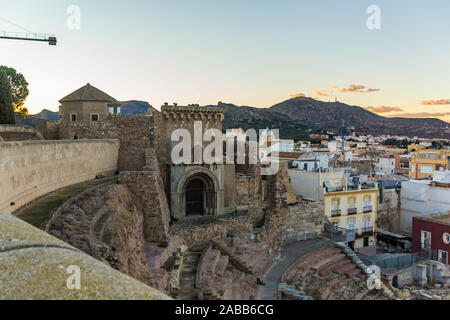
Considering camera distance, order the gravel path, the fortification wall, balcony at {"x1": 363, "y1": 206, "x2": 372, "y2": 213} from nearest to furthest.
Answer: the fortification wall
the gravel path
balcony at {"x1": 363, "y1": 206, "x2": 372, "y2": 213}

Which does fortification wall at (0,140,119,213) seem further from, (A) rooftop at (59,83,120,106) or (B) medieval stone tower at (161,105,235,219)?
(A) rooftop at (59,83,120,106)

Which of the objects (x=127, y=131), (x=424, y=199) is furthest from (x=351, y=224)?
A: (x=127, y=131)

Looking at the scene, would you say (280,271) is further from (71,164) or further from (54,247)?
(54,247)

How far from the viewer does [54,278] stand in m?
2.48

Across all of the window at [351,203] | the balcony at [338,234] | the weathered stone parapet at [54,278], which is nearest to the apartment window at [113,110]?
the balcony at [338,234]

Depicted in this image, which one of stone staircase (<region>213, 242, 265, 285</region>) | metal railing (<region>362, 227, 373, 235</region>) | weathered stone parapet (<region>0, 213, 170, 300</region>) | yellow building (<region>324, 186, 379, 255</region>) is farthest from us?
metal railing (<region>362, 227, 373, 235</region>)

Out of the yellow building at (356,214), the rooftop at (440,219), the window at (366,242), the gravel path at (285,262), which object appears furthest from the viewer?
the window at (366,242)

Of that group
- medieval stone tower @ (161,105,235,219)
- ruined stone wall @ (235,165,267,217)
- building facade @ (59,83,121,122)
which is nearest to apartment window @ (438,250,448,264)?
ruined stone wall @ (235,165,267,217)

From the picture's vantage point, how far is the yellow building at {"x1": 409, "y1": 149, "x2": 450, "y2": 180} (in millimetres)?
42781

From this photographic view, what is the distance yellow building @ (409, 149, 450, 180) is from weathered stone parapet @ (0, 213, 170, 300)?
152 feet

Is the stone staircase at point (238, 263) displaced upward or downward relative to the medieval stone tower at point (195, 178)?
downward

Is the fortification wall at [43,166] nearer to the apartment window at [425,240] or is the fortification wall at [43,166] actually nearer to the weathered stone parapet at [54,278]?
the weathered stone parapet at [54,278]

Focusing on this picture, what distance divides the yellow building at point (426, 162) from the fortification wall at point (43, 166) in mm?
38874

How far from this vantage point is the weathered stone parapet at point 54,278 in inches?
92.2
